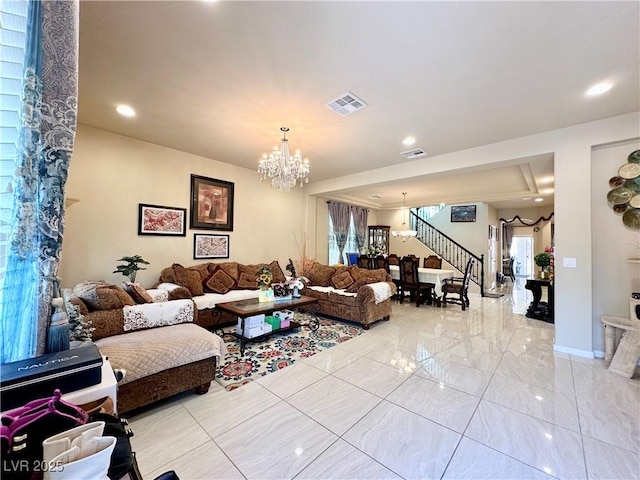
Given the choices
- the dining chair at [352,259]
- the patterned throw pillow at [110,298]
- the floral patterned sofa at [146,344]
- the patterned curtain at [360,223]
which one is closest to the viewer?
the floral patterned sofa at [146,344]

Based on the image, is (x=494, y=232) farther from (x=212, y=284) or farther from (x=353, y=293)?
(x=212, y=284)

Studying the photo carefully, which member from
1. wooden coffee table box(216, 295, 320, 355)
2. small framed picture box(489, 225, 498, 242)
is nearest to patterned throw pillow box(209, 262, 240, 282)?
wooden coffee table box(216, 295, 320, 355)

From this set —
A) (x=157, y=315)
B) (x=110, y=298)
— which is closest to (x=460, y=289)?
(x=157, y=315)

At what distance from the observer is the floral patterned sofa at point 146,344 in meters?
1.96

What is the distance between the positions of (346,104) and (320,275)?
331 cm

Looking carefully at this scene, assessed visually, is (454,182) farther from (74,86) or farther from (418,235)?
(74,86)

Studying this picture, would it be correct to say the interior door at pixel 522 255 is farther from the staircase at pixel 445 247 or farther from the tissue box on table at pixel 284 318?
the tissue box on table at pixel 284 318

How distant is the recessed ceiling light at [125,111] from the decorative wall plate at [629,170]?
237 inches

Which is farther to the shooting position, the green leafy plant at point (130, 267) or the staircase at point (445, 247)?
the staircase at point (445, 247)

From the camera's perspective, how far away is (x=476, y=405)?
219 centimetres

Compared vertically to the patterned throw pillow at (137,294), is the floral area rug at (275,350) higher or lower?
lower

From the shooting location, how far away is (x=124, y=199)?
397 cm

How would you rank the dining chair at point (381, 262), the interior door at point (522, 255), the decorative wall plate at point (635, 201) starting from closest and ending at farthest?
1. the decorative wall plate at point (635, 201)
2. the dining chair at point (381, 262)
3. the interior door at point (522, 255)

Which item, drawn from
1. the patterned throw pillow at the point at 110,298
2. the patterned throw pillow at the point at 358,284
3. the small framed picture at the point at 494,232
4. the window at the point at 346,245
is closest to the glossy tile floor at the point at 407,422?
the patterned throw pillow at the point at 110,298
